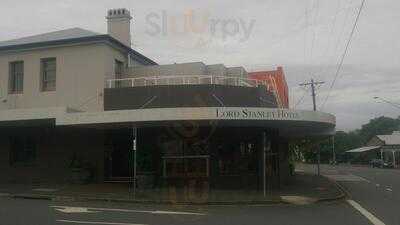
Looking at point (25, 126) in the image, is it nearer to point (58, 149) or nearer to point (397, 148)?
point (58, 149)

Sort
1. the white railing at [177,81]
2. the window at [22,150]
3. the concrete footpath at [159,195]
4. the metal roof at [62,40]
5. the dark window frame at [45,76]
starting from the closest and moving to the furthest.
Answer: the concrete footpath at [159,195], the white railing at [177,81], the metal roof at [62,40], the dark window frame at [45,76], the window at [22,150]

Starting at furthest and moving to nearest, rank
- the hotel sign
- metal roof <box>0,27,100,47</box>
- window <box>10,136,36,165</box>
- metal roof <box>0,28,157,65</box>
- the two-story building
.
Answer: window <box>10,136,36,165</box>, metal roof <box>0,27,100,47</box>, metal roof <box>0,28,157,65</box>, the two-story building, the hotel sign

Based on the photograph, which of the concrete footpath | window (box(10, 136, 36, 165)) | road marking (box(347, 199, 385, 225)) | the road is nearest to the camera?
the road

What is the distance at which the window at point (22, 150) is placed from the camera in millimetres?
27895

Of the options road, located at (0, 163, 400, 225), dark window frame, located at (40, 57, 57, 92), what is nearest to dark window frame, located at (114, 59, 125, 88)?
dark window frame, located at (40, 57, 57, 92)

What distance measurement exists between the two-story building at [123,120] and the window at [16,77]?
5cm

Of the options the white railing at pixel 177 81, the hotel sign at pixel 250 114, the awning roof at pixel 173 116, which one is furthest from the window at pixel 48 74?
the hotel sign at pixel 250 114

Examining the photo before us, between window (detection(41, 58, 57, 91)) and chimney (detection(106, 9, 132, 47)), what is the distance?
4.58 m

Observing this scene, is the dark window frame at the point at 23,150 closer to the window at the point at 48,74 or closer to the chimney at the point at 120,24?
the window at the point at 48,74

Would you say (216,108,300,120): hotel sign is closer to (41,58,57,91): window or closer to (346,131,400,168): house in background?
(41,58,57,91): window

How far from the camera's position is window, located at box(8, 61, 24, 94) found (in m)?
28.0

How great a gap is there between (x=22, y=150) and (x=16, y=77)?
345 centimetres

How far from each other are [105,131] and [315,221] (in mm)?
13209

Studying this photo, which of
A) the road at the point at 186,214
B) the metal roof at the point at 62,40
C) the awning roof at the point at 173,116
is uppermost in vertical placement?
the metal roof at the point at 62,40
